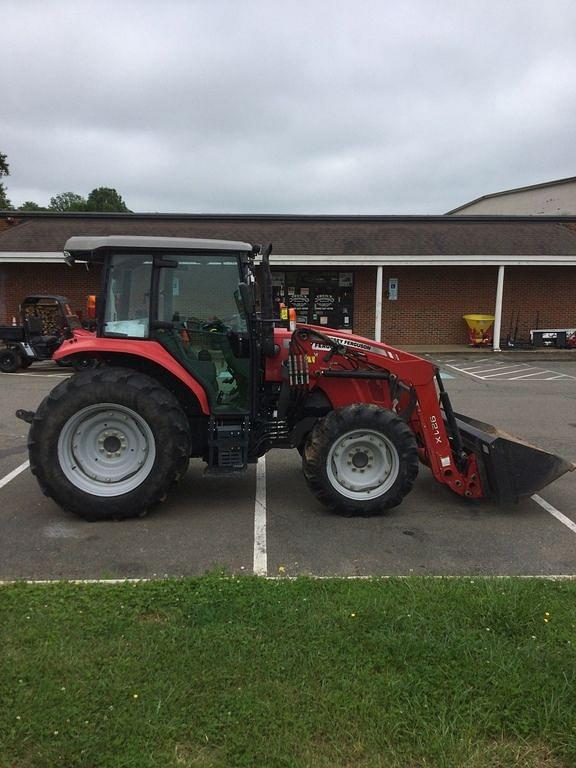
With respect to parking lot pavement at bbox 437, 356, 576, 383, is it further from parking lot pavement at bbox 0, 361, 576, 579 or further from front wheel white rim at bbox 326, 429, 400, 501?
front wheel white rim at bbox 326, 429, 400, 501

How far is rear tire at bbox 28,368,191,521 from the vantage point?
4.52 metres

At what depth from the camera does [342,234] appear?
20203 mm

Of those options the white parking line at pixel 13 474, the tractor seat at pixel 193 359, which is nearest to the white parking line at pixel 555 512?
the tractor seat at pixel 193 359

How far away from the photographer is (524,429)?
26.8ft

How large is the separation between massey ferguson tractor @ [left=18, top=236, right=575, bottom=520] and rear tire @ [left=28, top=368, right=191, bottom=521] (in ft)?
0.03

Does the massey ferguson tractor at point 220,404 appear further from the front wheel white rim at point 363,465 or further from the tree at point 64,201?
the tree at point 64,201

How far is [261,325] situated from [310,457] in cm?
119

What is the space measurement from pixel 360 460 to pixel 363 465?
0.17 ft

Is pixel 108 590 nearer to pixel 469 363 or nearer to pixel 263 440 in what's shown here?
pixel 263 440

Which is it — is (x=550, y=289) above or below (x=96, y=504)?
above

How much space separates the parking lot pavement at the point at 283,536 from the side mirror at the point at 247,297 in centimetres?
176

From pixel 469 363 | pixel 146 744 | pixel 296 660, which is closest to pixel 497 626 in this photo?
pixel 296 660

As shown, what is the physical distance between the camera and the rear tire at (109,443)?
4.52 meters

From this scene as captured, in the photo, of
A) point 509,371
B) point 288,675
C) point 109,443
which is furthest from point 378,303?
point 288,675
